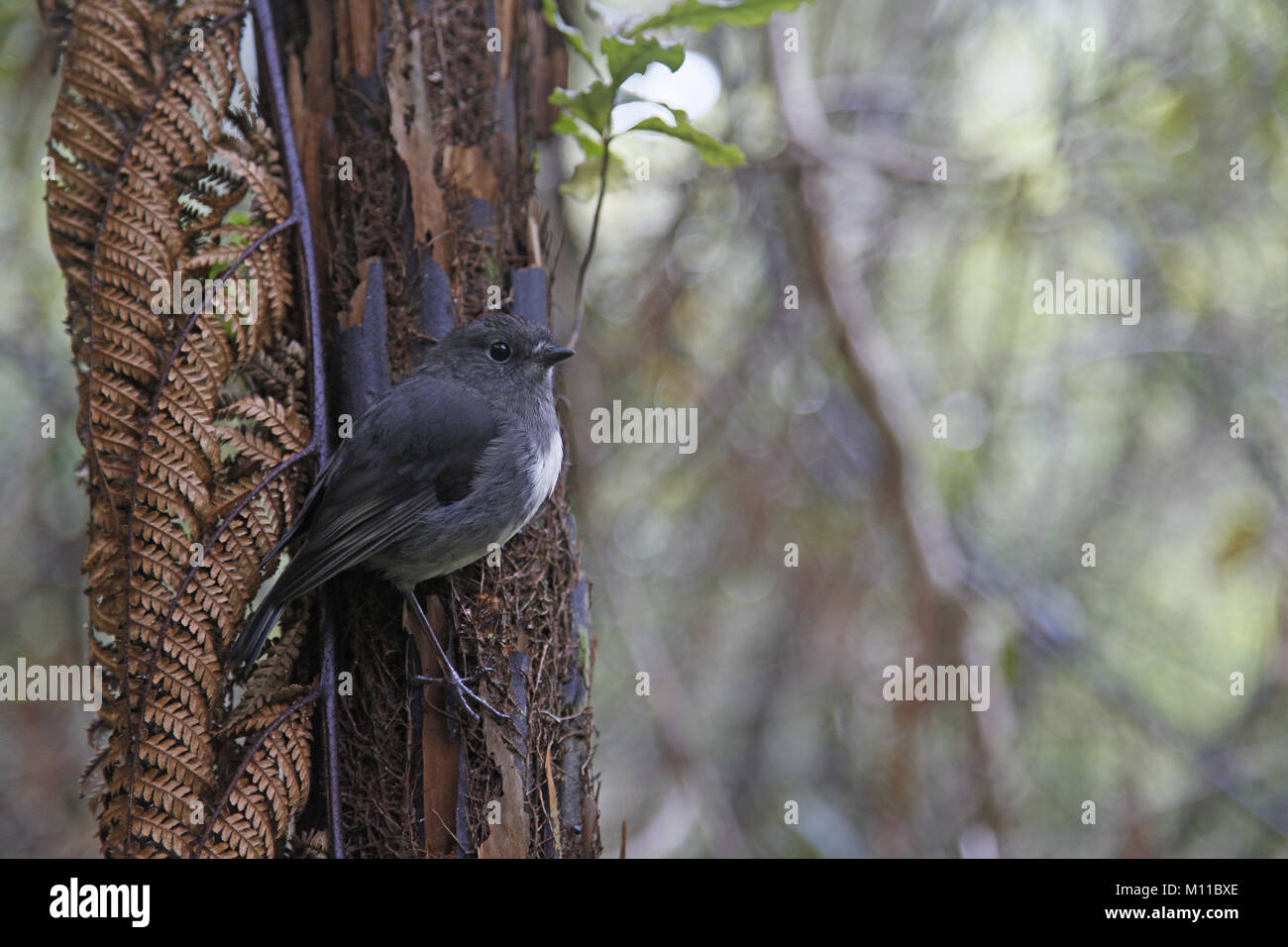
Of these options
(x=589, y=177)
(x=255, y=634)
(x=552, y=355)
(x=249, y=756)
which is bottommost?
(x=249, y=756)

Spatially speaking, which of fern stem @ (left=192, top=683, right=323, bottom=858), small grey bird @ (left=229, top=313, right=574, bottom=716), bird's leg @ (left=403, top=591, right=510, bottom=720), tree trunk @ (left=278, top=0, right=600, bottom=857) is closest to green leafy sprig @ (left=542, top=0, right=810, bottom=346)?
tree trunk @ (left=278, top=0, right=600, bottom=857)

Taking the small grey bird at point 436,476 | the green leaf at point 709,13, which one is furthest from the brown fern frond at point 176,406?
the green leaf at point 709,13

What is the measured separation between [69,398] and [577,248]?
2.34 m

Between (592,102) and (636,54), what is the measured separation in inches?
8.3

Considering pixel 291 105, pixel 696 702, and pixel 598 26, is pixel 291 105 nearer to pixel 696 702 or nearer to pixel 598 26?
pixel 598 26

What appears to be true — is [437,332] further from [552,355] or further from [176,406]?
[176,406]

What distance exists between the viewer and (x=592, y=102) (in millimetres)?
2828

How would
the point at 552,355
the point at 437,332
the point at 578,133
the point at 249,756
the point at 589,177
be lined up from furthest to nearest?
the point at 589,177
the point at 578,133
the point at 552,355
the point at 437,332
the point at 249,756

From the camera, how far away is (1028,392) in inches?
195

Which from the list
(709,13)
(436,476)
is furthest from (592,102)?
(436,476)

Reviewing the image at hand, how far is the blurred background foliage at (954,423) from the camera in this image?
459cm

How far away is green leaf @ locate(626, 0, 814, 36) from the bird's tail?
6.22 ft

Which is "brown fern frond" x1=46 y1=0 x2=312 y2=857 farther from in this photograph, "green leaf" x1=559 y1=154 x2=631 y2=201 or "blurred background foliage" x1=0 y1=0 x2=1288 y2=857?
"blurred background foliage" x1=0 y1=0 x2=1288 y2=857

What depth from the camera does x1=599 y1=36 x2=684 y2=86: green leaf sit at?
2652 mm
